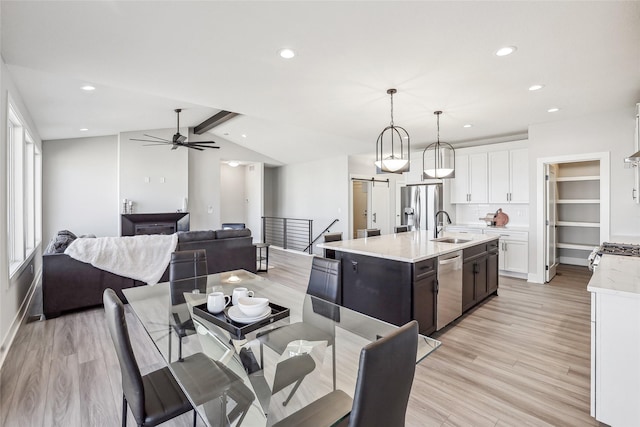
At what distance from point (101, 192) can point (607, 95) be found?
9351mm

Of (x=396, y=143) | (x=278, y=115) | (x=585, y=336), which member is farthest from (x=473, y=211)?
(x=278, y=115)

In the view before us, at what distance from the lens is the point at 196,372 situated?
1.52 meters

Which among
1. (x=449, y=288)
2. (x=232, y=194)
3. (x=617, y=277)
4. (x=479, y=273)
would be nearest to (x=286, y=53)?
(x=449, y=288)

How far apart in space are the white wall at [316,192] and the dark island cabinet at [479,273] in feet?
13.5

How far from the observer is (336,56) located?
9.04 ft

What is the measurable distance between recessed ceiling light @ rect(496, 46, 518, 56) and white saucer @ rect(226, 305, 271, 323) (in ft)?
9.14

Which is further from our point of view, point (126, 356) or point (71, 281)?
point (71, 281)

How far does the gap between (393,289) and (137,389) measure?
2160 mm

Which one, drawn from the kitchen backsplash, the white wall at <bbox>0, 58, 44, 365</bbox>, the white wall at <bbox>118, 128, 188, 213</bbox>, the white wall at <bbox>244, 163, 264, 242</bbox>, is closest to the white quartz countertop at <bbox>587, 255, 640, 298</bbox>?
the kitchen backsplash

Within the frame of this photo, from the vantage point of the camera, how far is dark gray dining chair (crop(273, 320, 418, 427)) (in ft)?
3.06

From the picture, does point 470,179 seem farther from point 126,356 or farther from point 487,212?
point 126,356

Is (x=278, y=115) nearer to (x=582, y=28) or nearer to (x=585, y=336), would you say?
(x=582, y=28)

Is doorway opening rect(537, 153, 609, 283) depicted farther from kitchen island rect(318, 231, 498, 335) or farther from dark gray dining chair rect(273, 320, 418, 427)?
dark gray dining chair rect(273, 320, 418, 427)

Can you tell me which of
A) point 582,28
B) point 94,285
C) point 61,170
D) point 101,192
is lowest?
point 94,285
